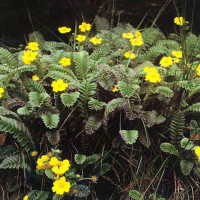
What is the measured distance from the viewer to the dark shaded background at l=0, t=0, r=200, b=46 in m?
3.16

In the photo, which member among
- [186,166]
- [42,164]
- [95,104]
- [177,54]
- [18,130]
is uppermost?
[177,54]

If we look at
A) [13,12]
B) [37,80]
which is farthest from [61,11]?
[37,80]

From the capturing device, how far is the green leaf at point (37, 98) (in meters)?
2.00

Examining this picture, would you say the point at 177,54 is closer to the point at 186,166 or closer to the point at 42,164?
the point at 186,166

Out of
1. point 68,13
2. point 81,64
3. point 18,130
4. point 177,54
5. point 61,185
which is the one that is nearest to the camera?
point 61,185

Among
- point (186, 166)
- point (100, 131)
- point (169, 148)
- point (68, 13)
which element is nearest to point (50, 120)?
point (100, 131)

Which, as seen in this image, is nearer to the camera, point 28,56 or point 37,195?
point 37,195

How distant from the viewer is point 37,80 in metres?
2.38

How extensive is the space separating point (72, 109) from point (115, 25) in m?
1.51

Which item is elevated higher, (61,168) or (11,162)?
(61,168)

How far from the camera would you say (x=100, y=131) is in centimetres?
222

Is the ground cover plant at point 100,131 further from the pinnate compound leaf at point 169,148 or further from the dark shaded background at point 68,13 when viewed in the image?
the dark shaded background at point 68,13

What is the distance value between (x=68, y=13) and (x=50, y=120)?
176 cm

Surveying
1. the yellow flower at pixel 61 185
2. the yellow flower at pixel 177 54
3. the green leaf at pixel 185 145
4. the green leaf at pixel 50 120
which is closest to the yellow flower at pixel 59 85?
the green leaf at pixel 50 120
